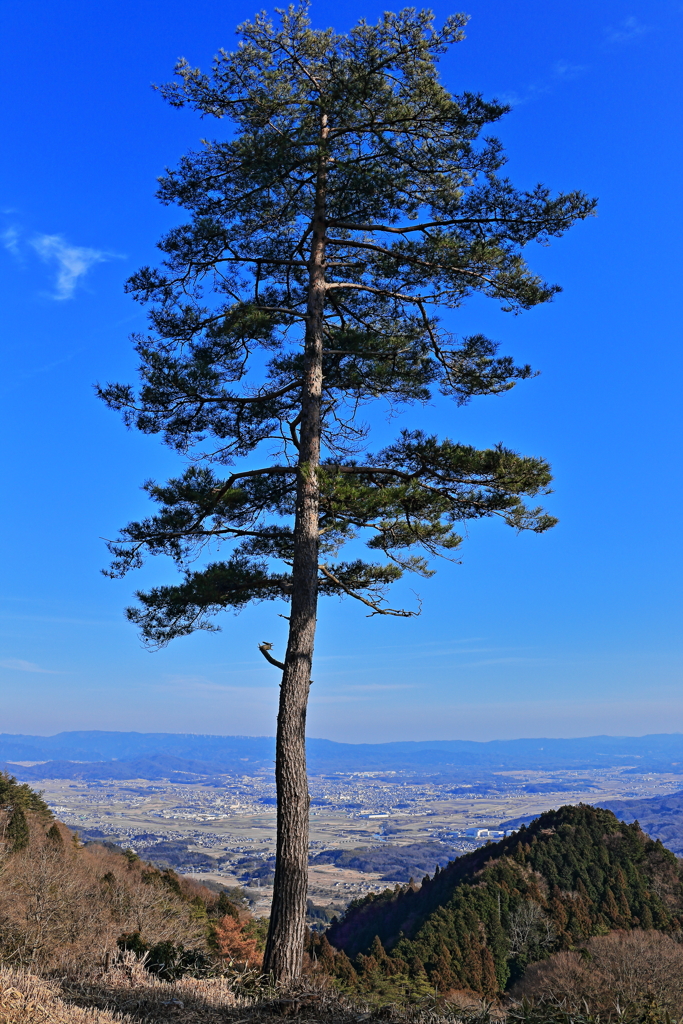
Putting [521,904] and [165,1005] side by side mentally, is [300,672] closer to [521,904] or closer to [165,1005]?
[165,1005]

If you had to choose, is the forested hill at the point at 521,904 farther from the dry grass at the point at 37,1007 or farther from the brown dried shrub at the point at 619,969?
the dry grass at the point at 37,1007

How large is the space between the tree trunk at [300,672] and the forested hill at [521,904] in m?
28.1

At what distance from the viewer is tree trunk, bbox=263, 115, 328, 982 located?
19.3 ft

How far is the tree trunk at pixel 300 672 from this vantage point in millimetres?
5895

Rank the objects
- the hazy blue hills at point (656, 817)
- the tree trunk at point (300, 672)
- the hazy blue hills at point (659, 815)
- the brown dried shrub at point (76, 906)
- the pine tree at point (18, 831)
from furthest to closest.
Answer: the hazy blue hills at point (656, 817) → the hazy blue hills at point (659, 815) → the pine tree at point (18, 831) → the brown dried shrub at point (76, 906) → the tree trunk at point (300, 672)

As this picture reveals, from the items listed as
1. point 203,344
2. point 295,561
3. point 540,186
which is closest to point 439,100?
point 540,186

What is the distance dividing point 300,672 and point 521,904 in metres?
38.5

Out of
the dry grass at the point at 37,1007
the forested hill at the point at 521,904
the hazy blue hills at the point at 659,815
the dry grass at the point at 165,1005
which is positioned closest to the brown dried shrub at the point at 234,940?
the forested hill at the point at 521,904

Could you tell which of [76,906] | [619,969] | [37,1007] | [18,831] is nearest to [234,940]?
[18,831]

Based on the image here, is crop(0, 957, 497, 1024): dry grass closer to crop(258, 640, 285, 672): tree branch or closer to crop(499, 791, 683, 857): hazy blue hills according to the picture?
crop(258, 640, 285, 672): tree branch

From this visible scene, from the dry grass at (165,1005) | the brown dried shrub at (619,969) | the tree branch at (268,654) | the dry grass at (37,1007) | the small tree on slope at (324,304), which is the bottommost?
the brown dried shrub at (619,969)

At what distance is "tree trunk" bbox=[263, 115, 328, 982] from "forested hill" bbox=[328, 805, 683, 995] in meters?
28.1

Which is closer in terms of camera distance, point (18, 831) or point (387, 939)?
point (18, 831)

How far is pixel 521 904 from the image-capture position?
3828cm
